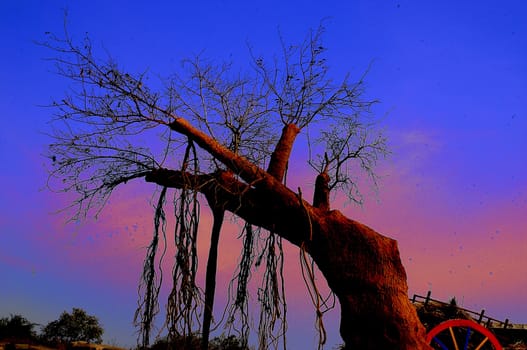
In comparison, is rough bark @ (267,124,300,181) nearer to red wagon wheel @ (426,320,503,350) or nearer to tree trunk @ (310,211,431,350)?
tree trunk @ (310,211,431,350)

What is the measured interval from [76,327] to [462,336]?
417 inches

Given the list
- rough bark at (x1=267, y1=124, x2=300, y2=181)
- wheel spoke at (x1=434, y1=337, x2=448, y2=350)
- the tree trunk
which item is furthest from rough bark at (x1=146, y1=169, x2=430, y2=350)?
wheel spoke at (x1=434, y1=337, x2=448, y2=350)

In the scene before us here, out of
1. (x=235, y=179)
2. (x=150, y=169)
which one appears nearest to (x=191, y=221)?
(x=235, y=179)

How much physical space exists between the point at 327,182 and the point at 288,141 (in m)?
0.89

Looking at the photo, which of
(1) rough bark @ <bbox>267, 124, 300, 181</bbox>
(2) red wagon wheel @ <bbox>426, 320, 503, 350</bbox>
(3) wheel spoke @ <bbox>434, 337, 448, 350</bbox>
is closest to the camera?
(1) rough bark @ <bbox>267, 124, 300, 181</bbox>

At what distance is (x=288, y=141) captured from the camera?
852 cm

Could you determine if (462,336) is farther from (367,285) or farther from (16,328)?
(16,328)

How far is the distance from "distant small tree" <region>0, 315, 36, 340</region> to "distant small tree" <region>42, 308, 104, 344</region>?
122 cm

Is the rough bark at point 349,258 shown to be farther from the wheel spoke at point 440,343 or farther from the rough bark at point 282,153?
the wheel spoke at point 440,343

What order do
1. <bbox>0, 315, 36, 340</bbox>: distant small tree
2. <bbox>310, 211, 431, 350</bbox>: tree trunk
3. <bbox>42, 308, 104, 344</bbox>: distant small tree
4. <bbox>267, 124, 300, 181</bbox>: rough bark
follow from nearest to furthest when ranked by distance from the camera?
<bbox>310, 211, 431, 350</bbox>: tree trunk
<bbox>267, 124, 300, 181</bbox>: rough bark
<bbox>0, 315, 36, 340</bbox>: distant small tree
<bbox>42, 308, 104, 344</bbox>: distant small tree

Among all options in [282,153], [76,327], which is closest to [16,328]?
[76,327]

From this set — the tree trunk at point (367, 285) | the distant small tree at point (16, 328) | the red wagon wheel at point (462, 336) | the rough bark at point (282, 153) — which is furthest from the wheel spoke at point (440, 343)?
the distant small tree at point (16, 328)

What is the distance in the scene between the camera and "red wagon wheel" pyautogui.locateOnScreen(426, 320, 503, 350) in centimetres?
948

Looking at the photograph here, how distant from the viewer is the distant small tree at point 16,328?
40.7 ft
